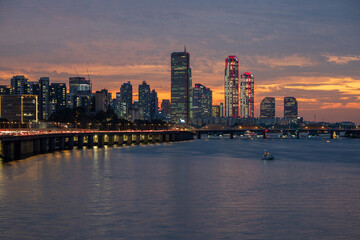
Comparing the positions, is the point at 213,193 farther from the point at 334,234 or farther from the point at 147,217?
the point at 334,234

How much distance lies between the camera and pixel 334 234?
39406mm

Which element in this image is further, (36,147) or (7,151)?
(36,147)

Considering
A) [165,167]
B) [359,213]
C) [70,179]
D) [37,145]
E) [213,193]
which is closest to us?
[359,213]

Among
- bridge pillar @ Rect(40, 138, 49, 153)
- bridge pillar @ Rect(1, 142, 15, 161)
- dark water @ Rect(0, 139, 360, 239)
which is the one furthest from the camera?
bridge pillar @ Rect(40, 138, 49, 153)

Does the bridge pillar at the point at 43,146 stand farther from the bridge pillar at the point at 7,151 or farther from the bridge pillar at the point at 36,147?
the bridge pillar at the point at 7,151

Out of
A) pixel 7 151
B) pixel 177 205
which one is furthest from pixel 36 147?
pixel 177 205

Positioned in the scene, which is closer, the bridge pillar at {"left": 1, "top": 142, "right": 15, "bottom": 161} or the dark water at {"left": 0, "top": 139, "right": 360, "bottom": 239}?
the dark water at {"left": 0, "top": 139, "right": 360, "bottom": 239}

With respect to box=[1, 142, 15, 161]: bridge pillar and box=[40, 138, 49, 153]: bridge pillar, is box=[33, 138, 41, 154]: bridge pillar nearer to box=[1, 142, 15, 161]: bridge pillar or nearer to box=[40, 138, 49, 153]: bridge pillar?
box=[40, 138, 49, 153]: bridge pillar

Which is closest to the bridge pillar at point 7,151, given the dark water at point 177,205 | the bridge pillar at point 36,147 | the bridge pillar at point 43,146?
the bridge pillar at point 36,147

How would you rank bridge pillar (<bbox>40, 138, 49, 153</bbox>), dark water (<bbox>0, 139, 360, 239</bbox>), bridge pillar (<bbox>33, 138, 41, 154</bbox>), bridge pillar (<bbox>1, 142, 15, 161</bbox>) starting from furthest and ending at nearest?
bridge pillar (<bbox>40, 138, 49, 153</bbox>), bridge pillar (<bbox>33, 138, 41, 154</bbox>), bridge pillar (<bbox>1, 142, 15, 161</bbox>), dark water (<bbox>0, 139, 360, 239</bbox>)

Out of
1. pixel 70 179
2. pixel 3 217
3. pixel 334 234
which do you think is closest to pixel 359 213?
pixel 334 234

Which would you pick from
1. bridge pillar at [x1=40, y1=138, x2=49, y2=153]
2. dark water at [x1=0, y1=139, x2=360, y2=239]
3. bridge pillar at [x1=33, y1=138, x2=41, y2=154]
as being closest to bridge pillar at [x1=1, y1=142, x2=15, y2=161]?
bridge pillar at [x1=33, y1=138, x2=41, y2=154]

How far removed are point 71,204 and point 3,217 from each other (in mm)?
9211

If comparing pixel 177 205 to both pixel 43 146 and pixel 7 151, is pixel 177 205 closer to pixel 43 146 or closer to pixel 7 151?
pixel 7 151
